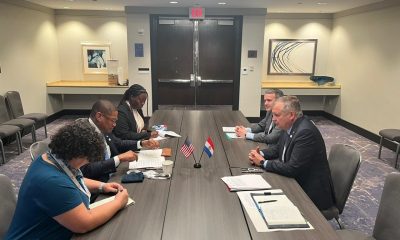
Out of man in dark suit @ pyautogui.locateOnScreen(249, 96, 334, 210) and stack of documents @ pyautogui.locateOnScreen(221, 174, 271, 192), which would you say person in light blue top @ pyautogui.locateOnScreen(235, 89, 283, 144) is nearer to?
man in dark suit @ pyautogui.locateOnScreen(249, 96, 334, 210)

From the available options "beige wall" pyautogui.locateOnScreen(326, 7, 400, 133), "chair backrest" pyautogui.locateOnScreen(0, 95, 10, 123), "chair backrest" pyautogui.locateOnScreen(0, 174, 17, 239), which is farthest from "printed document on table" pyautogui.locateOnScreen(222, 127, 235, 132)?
"chair backrest" pyautogui.locateOnScreen(0, 95, 10, 123)

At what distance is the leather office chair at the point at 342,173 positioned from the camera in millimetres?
2160

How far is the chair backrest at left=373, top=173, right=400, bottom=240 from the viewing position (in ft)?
5.51

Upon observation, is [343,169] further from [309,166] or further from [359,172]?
[359,172]

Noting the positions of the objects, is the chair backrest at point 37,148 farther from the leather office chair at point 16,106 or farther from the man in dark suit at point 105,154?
the leather office chair at point 16,106

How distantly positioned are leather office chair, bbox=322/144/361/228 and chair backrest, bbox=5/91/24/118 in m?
4.85

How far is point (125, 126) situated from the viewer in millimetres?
3111

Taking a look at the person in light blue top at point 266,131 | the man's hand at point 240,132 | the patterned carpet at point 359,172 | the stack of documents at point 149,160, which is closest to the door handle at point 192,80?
the patterned carpet at point 359,172

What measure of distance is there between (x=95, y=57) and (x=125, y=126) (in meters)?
4.69

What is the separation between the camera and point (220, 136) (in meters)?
3.26

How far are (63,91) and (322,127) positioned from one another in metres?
5.57

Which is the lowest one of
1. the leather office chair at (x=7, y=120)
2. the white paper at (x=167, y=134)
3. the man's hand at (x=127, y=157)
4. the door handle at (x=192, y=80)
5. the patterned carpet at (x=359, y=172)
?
the patterned carpet at (x=359, y=172)

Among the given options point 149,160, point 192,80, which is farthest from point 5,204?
point 192,80

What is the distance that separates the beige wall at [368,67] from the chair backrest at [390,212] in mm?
3814
